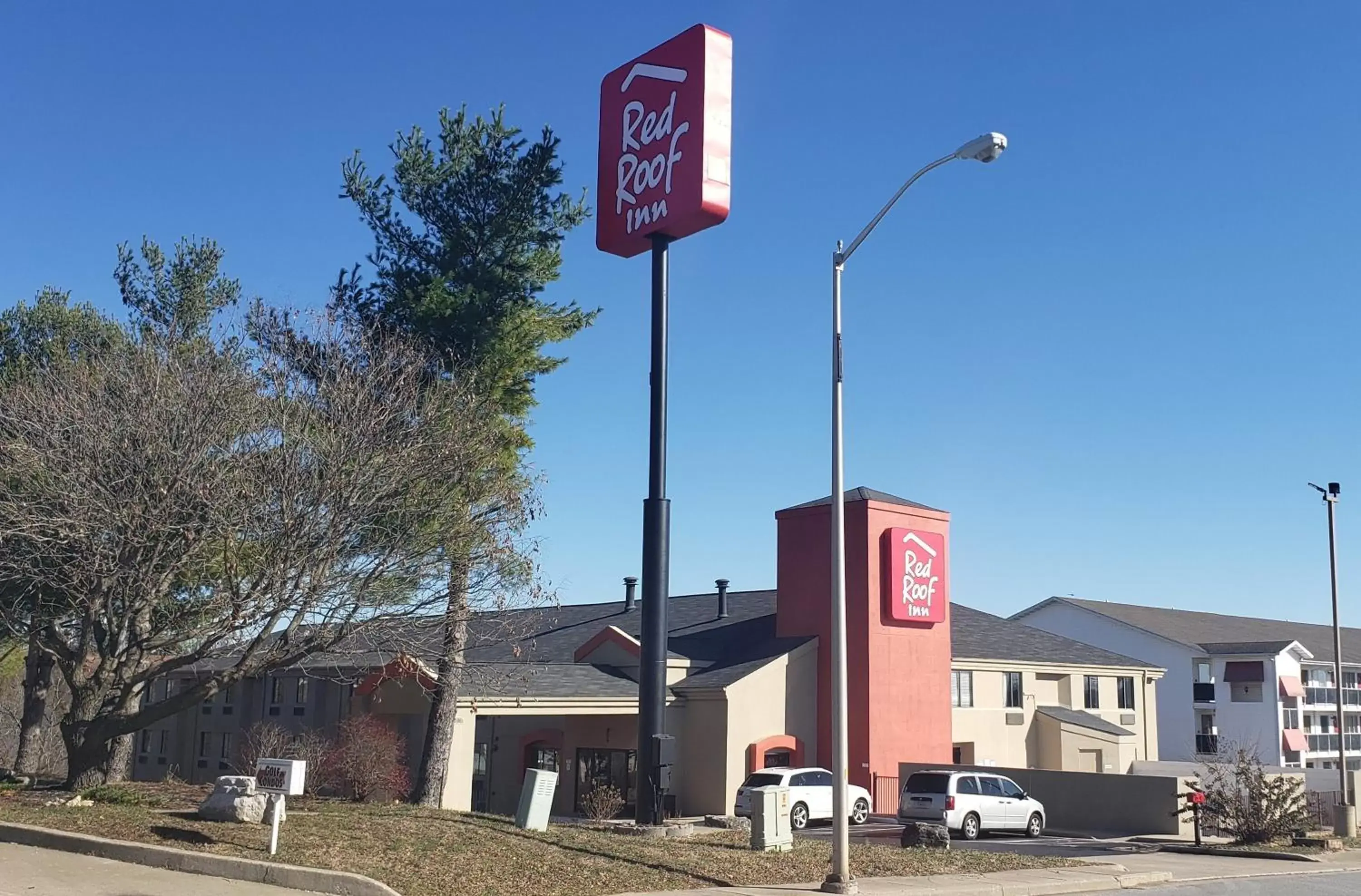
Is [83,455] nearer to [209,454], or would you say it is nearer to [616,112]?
[209,454]

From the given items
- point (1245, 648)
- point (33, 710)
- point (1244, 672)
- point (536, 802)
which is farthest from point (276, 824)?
point (1245, 648)

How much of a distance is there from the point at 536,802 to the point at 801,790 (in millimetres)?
10942

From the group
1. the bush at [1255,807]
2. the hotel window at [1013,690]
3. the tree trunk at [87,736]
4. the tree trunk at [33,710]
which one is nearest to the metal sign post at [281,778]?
the tree trunk at [87,736]

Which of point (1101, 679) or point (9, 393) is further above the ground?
point (9, 393)

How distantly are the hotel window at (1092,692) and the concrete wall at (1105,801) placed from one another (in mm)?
13841

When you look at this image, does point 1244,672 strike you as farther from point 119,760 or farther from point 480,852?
point 480,852

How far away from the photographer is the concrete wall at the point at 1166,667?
6694 cm

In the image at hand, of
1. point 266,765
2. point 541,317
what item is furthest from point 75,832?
point 541,317

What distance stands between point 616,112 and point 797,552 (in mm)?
18824

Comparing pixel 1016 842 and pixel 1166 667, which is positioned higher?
pixel 1166 667

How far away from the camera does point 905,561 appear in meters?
38.4

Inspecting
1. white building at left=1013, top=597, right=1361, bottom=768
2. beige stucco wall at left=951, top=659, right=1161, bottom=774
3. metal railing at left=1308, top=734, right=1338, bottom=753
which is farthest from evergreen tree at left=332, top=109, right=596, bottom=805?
metal railing at left=1308, top=734, right=1338, bottom=753

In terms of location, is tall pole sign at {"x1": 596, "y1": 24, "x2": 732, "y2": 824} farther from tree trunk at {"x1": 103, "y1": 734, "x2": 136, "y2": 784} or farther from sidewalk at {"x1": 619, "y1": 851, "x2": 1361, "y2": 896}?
tree trunk at {"x1": 103, "y1": 734, "x2": 136, "y2": 784}

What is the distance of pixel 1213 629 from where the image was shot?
242 ft
